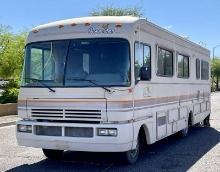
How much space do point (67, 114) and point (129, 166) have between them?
1.72m

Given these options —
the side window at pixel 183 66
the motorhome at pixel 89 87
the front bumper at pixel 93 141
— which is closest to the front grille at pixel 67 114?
the motorhome at pixel 89 87

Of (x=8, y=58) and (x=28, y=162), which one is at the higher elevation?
(x=8, y=58)

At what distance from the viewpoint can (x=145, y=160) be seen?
1035 cm

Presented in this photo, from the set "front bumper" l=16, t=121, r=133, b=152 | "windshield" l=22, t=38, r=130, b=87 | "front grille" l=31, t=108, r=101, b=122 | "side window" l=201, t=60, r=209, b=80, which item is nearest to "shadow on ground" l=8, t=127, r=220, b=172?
"front bumper" l=16, t=121, r=133, b=152

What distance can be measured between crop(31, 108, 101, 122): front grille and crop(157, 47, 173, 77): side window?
8.62ft

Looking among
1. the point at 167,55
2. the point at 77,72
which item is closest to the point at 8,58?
the point at 167,55

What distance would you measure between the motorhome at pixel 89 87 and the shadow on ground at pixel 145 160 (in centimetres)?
41

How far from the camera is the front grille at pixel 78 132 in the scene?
29.3ft

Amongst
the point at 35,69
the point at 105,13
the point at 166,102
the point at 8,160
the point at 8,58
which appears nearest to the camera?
the point at 35,69

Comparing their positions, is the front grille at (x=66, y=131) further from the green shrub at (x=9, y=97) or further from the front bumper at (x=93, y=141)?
the green shrub at (x=9, y=97)

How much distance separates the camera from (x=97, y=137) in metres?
8.84

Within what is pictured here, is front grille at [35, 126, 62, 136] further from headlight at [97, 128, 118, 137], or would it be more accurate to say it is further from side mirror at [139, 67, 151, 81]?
side mirror at [139, 67, 151, 81]

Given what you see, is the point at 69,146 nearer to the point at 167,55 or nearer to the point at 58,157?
the point at 58,157

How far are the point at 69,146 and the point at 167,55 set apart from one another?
412 cm
